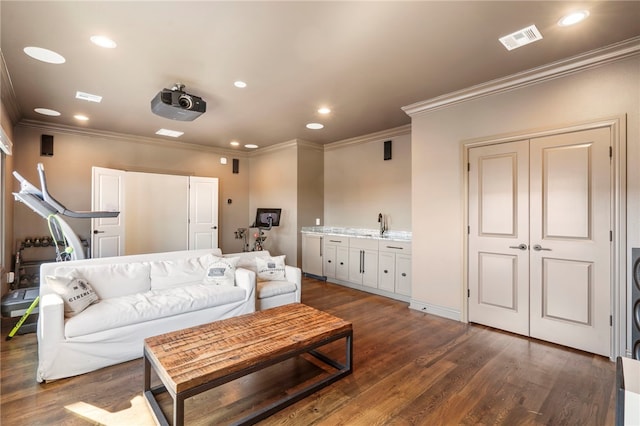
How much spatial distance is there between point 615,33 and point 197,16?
3.19 meters

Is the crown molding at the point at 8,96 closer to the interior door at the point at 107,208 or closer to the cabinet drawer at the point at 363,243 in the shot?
the interior door at the point at 107,208

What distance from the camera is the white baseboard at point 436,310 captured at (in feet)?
11.9

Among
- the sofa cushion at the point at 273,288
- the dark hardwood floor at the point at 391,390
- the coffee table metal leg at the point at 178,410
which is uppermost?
the sofa cushion at the point at 273,288

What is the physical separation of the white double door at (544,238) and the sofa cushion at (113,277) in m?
3.63

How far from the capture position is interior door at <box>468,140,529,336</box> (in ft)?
10.4

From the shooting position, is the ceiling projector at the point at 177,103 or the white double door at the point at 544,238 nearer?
the white double door at the point at 544,238

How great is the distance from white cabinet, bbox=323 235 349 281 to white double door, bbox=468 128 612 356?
219 centimetres

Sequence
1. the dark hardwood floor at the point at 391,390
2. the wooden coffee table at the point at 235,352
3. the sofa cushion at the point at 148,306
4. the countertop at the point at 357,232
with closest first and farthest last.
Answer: the wooden coffee table at the point at 235,352
the dark hardwood floor at the point at 391,390
the sofa cushion at the point at 148,306
the countertop at the point at 357,232

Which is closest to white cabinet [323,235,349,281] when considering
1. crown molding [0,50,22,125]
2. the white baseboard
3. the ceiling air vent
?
the white baseboard

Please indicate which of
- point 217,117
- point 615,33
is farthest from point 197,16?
point 615,33

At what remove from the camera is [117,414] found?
75.6 inches

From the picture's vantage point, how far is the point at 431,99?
3.72m

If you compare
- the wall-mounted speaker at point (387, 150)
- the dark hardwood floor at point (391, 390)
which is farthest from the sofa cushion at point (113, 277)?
the wall-mounted speaker at point (387, 150)

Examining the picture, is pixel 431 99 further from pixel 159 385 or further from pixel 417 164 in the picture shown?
pixel 159 385
